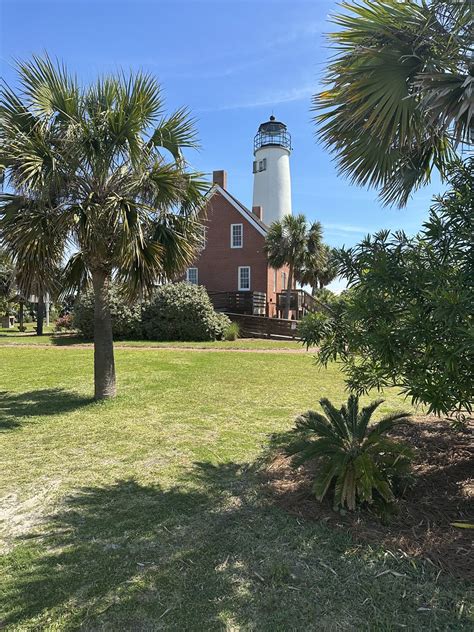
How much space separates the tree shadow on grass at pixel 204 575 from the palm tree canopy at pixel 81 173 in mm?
4257

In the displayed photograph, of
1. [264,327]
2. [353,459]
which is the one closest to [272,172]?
[264,327]

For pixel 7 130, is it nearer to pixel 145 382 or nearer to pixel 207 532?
pixel 145 382

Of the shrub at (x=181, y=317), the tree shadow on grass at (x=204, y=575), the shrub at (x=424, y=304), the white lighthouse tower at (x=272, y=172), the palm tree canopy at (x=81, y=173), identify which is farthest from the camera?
the white lighthouse tower at (x=272, y=172)

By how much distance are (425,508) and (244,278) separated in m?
25.6

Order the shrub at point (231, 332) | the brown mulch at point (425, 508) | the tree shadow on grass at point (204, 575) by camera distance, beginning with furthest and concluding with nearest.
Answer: the shrub at point (231, 332) → the brown mulch at point (425, 508) → the tree shadow on grass at point (204, 575)

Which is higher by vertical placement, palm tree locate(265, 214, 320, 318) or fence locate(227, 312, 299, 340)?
palm tree locate(265, 214, 320, 318)

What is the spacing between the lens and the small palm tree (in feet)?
11.0

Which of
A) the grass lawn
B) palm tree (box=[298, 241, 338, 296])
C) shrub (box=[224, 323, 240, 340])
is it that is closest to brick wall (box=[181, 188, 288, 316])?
palm tree (box=[298, 241, 338, 296])

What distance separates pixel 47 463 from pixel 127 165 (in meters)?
4.68

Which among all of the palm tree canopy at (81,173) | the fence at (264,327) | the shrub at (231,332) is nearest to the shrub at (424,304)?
the palm tree canopy at (81,173)

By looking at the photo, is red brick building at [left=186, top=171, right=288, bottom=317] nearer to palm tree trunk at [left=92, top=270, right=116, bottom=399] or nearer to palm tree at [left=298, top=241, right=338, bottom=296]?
palm tree at [left=298, top=241, right=338, bottom=296]

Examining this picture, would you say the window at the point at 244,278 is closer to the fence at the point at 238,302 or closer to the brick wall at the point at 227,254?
the brick wall at the point at 227,254

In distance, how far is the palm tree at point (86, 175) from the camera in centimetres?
634

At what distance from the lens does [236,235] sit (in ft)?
94.4
